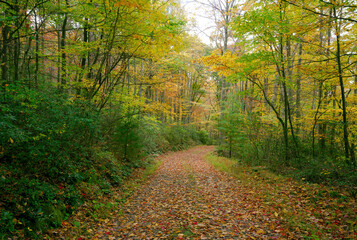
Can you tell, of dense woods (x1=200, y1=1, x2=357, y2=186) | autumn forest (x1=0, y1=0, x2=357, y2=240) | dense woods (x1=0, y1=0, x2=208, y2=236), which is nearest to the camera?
dense woods (x1=0, y1=0, x2=208, y2=236)

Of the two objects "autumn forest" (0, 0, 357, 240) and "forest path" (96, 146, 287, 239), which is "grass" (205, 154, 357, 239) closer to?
"autumn forest" (0, 0, 357, 240)

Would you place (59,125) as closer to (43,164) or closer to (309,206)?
(43,164)

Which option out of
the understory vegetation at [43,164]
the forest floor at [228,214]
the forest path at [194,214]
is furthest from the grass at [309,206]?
the understory vegetation at [43,164]

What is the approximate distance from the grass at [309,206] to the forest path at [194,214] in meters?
0.35

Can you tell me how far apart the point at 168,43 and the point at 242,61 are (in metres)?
3.22

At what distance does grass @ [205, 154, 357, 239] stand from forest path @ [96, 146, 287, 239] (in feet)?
1.15

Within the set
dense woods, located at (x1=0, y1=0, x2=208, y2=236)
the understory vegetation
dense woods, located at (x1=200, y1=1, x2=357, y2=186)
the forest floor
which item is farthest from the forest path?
dense woods, located at (x1=200, y1=1, x2=357, y2=186)

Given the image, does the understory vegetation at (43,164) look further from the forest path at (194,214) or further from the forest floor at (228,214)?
the forest path at (194,214)

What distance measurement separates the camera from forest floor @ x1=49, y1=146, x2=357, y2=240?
4.14m

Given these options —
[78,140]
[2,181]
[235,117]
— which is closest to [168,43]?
[78,140]

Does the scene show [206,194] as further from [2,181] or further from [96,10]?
[96,10]

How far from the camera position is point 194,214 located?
16.9 ft

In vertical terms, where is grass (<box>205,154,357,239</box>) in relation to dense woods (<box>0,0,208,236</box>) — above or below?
below

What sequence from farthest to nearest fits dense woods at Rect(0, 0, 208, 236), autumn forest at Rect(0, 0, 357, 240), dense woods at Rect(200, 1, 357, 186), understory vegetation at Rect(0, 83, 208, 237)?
dense woods at Rect(200, 1, 357, 186), autumn forest at Rect(0, 0, 357, 240), dense woods at Rect(0, 0, 208, 236), understory vegetation at Rect(0, 83, 208, 237)
